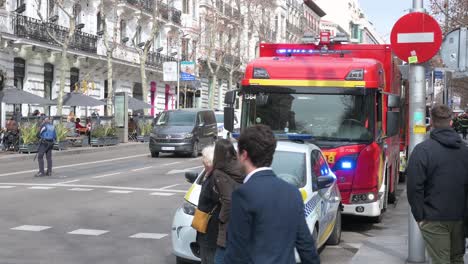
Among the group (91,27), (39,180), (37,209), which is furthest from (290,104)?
(91,27)

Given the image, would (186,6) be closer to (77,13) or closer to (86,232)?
(77,13)

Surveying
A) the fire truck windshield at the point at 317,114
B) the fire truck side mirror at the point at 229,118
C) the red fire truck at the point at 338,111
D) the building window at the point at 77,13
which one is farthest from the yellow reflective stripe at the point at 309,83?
the building window at the point at 77,13

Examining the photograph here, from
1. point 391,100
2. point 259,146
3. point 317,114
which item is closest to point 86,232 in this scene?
point 317,114

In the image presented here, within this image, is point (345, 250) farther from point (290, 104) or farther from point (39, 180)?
point (39, 180)

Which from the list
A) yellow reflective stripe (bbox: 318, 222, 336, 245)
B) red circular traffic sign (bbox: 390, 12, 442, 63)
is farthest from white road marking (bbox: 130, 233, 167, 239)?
red circular traffic sign (bbox: 390, 12, 442, 63)

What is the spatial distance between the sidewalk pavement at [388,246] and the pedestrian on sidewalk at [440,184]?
2.34m

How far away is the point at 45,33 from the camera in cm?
3541

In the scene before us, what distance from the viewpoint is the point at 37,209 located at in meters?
12.3

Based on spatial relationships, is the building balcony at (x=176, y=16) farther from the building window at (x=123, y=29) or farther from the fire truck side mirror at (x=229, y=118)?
the fire truck side mirror at (x=229, y=118)

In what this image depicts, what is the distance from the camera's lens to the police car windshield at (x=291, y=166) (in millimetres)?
8086

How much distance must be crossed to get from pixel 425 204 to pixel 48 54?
110 feet

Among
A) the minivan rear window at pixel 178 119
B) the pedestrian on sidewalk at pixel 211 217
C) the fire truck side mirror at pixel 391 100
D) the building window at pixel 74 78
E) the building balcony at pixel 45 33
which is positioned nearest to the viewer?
Result: the pedestrian on sidewalk at pixel 211 217

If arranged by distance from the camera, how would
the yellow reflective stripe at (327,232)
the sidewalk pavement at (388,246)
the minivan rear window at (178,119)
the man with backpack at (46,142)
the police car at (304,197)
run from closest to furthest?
the police car at (304,197) < the sidewalk pavement at (388,246) < the yellow reflective stripe at (327,232) < the man with backpack at (46,142) < the minivan rear window at (178,119)

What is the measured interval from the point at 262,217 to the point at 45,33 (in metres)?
34.1
